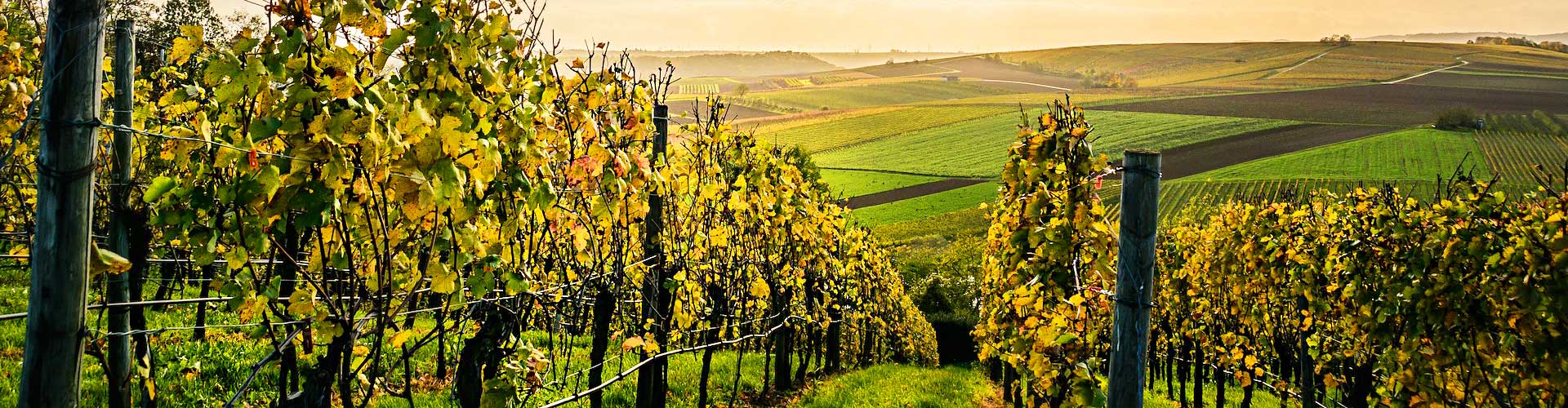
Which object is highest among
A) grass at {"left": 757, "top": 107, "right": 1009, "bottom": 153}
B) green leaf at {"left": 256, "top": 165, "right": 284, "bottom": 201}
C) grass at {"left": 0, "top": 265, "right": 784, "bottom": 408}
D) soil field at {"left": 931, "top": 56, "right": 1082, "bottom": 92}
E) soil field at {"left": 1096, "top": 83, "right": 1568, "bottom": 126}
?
soil field at {"left": 931, "top": 56, "right": 1082, "bottom": 92}

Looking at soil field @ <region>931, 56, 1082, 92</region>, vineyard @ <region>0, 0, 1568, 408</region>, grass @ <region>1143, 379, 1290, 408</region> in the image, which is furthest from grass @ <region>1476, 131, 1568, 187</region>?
soil field @ <region>931, 56, 1082, 92</region>

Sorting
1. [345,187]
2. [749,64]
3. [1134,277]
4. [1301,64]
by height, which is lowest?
[1134,277]

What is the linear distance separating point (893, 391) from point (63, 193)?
9041 mm

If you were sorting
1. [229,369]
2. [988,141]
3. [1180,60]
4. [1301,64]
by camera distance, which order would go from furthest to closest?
[1180,60] < [1301,64] < [988,141] < [229,369]

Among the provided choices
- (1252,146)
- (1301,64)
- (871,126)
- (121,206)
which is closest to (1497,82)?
(1301,64)

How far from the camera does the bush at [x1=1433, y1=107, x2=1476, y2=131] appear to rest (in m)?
49.7

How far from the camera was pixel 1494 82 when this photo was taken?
6031 centimetres

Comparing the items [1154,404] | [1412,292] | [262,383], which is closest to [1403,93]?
[1154,404]

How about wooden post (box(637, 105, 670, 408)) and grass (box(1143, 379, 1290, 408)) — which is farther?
grass (box(1143, 379, 1290, 408))

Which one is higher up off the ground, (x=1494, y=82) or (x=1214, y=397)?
(x=1494, y=82)

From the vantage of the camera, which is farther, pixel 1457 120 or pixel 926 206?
pixel 1457 120

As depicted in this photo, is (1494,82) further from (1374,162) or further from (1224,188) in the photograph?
(1224,188)

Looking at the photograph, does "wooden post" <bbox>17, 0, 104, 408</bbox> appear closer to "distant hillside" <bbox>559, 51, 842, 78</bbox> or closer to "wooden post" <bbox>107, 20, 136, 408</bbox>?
"wooden post" <bbox>107, 20, 136, 408</bbox>

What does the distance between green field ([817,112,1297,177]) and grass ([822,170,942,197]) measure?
143cm
